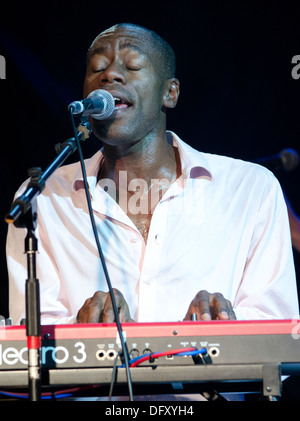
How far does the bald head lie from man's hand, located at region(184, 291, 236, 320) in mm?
1423

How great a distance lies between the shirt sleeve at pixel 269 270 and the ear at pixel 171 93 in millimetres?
670

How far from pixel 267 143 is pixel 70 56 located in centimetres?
120

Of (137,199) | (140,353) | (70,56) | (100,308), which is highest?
(70,56)

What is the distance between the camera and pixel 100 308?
2.03 metres

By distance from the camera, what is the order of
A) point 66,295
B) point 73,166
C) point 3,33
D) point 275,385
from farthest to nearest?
point 3,33, point 73,166, point 66,295, point 275,385

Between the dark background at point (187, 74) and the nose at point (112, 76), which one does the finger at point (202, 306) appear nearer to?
the nose at point (112, 76)

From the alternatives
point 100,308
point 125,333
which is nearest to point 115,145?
point 100,308

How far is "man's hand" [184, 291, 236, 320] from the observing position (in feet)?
6.48

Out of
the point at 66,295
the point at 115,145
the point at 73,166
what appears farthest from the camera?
the point at 73,166

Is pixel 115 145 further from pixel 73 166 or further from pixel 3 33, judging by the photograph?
pixel 3 33

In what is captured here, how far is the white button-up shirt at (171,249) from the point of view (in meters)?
2.75

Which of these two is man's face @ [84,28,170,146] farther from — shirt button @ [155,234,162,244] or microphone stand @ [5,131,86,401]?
microphone stand @ [5,131,86,401]

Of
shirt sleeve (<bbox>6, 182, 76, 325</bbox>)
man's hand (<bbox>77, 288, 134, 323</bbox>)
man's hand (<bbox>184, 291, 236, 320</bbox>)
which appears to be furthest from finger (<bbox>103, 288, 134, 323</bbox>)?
shirt sleeve (<bbox>6, 182, 76, 325</bbox>)

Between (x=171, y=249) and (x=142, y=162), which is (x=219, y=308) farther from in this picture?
(x=142, y=162)
